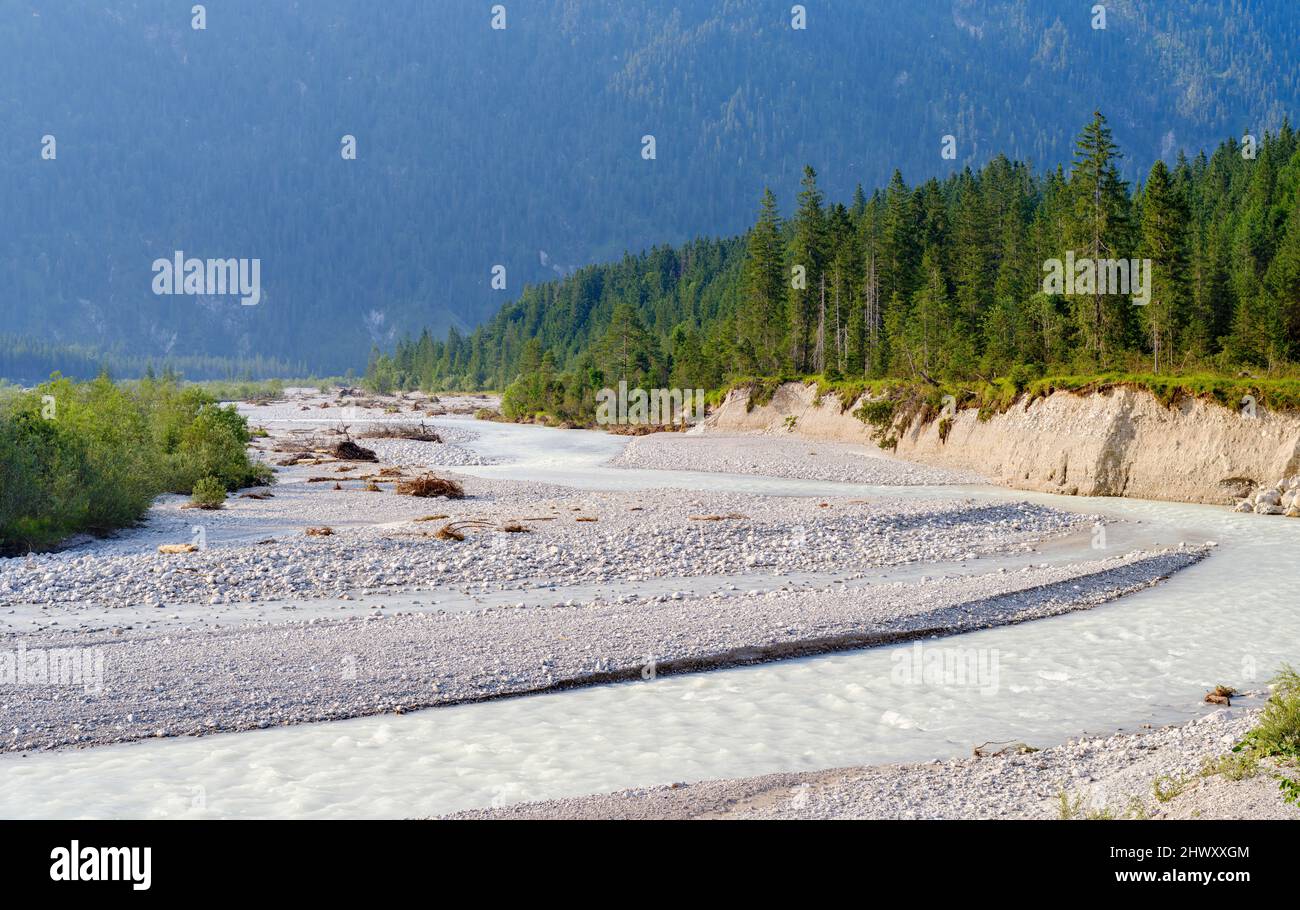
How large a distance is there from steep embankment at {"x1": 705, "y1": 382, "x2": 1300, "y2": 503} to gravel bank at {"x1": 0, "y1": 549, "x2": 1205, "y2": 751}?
Result: 16753 millimetres

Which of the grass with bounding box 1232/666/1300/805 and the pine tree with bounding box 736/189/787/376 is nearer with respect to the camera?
the grass with bounding box 1232/666/1300/805

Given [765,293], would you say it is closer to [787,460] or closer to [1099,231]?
[1099,231]

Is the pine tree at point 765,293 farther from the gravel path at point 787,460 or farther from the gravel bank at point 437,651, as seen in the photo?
the gravel bank at point 437,651

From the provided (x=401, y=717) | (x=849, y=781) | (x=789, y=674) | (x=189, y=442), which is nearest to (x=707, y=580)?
(x=789, y=674)

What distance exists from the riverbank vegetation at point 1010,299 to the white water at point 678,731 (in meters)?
23.0

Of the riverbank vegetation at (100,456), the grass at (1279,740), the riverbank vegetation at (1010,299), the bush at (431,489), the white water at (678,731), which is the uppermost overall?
the riverbank vegetation at (1010,299)

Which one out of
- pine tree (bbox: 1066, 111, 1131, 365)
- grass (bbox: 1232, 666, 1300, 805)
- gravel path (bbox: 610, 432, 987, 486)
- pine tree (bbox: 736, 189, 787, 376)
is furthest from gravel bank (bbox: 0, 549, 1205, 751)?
pine tree (bbox: 736, 189, 787, 376)

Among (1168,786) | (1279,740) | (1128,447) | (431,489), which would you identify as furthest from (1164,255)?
(1168,786)

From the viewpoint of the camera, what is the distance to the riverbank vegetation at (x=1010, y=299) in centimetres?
5203

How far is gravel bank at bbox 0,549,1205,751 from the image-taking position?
1270 cm

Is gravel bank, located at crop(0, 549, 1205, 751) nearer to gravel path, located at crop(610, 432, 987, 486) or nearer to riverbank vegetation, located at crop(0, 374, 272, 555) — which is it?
riverbank vegetation, located at crop(0, 374, 272, 555)

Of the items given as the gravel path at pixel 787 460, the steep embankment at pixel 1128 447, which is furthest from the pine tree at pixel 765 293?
the steep embankment at pixel 1128 447

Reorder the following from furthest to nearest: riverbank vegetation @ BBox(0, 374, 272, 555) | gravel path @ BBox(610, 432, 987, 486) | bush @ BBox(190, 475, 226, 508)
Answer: gravel path @ BBox(610, 432, 987, 486) < bush @ BBox(190, 475, 226, 508) < riverbank vegetation @ BBox(0, 374, 272, 555)

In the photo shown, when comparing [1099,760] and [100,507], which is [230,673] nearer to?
[1099,760]
